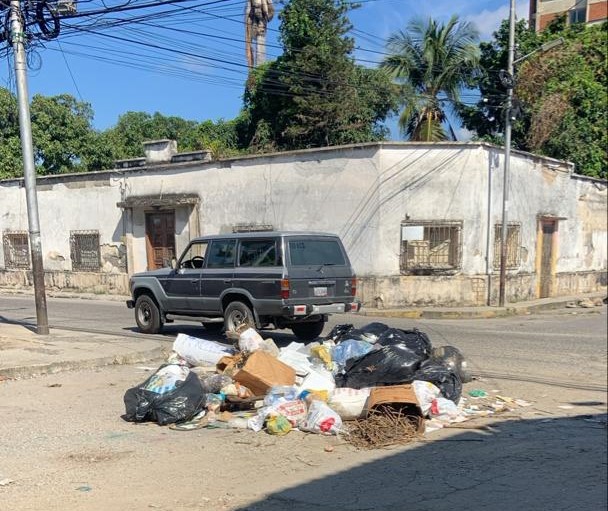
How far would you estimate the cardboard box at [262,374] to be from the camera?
21.3ft

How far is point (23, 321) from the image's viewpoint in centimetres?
1398

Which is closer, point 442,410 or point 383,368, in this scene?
point 442,410

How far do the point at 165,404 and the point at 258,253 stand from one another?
4.74 metres

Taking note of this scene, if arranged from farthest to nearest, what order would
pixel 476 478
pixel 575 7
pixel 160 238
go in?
pixel 160 238 → pixel 575 7 → pixel 476 478

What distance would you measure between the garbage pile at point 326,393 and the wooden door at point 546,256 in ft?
44.2

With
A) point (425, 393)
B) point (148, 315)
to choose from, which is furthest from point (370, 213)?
point (425, 393)

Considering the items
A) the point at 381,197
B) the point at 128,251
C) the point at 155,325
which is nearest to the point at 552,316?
the point at 381,197

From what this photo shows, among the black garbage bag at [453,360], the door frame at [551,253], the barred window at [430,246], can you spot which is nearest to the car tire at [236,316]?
the black garbage bag at [453,360]

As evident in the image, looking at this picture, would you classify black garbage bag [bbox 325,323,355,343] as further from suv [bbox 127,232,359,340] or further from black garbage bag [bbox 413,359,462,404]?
black garbage bag [bbox 413,359,462,404]

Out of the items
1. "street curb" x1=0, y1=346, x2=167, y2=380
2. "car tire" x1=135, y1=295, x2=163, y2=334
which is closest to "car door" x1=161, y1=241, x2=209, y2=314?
"car tire" x1=135, y1=295, x2=163, y2=334

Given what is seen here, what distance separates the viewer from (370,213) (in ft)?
54.5

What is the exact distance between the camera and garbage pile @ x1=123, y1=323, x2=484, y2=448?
5.64 metres

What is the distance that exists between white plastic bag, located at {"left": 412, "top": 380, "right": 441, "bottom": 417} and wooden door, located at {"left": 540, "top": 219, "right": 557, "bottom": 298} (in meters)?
14.8

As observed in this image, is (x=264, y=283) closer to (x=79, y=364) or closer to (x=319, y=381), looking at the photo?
(x=79, y=364)
